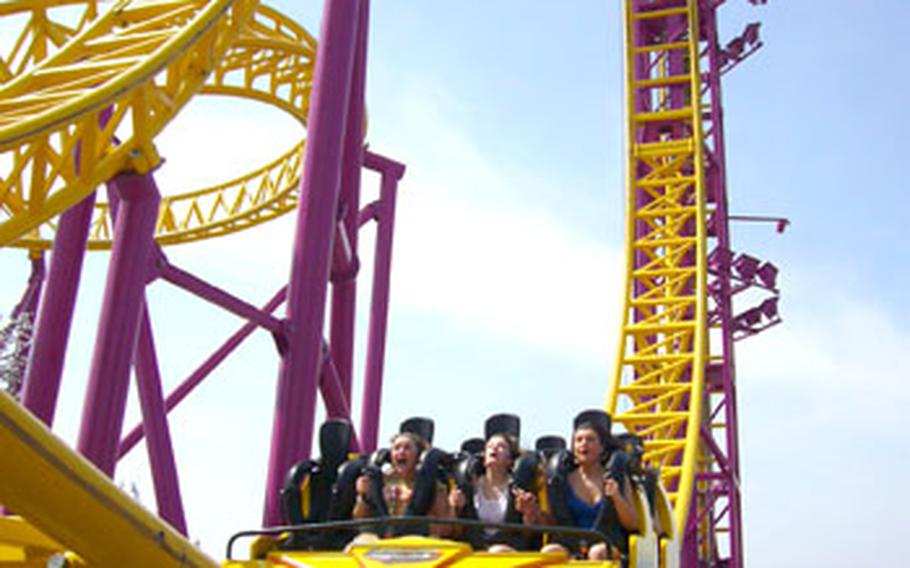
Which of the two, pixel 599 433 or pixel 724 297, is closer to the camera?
pixel 599 433

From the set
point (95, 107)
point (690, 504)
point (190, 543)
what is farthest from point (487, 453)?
point (690, 504)

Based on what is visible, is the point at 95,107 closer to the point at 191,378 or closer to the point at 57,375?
the point at 57,375

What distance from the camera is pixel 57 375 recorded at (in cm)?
683

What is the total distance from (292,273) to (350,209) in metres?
1.96

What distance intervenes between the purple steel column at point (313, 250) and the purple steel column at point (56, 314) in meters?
1.32

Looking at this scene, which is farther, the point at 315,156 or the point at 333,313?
the point at 333,313

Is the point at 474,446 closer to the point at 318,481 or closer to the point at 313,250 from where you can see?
the point at 318,481

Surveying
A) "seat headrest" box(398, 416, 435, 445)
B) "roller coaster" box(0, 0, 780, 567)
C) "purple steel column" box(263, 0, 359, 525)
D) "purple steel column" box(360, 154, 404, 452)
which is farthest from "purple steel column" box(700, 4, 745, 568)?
"seat headrest" box(398, 416, 435, 445)

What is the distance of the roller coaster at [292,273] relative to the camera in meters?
2.94

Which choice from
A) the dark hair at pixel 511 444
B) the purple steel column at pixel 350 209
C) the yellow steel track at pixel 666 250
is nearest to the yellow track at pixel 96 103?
the purple steel column at pixel 350 209

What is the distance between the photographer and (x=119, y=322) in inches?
247

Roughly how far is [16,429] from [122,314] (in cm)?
456

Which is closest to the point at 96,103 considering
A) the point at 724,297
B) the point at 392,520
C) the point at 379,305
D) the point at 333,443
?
the point at 333,443

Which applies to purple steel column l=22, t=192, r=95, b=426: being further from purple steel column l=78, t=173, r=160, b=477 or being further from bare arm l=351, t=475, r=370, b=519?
bare arm l=351, t=475, r=370, b=519
